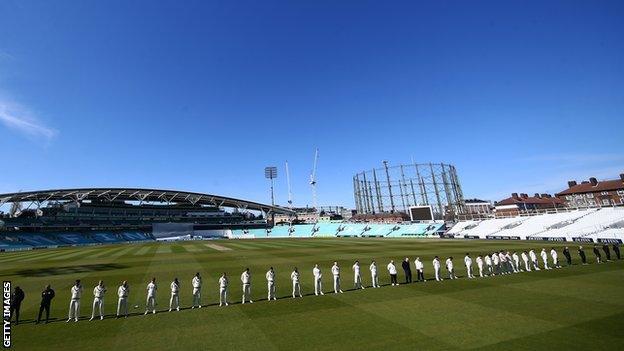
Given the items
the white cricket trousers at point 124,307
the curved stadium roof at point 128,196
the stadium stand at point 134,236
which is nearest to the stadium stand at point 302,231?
the curved stadium roof at point 128,196

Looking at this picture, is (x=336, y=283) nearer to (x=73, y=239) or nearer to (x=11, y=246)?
(x=11, y=246)

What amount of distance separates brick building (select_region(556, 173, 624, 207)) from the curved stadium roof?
104462 mm

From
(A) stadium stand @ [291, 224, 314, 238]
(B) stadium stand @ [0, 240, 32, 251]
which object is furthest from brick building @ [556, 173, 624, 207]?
(B) stadium stand @ [0, 240, 32, 251]

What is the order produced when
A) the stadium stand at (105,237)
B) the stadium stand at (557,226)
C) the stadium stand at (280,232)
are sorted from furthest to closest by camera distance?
the stadium stand at (280,232) < the stadium stand at (105,237) < the stadium stand at (557,226)

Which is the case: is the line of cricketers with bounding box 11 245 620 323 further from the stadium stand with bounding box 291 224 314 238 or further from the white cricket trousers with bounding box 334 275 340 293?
the stadium stand with bounding box 291 224 314 238

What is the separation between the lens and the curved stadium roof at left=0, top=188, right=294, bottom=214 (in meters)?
93.4

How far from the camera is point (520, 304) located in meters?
14.5

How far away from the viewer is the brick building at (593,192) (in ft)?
314

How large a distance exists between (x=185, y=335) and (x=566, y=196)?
440 ft

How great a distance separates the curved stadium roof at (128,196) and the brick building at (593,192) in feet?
343

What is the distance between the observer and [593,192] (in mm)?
103625

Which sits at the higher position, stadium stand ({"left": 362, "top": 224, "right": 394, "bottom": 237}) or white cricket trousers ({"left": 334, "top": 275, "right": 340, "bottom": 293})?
stadium stand ({"left": 362, "top": 224, "right": 394, "bottom": 237})

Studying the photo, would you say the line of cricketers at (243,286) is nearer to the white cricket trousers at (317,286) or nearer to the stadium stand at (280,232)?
the white cricket trousers at (317,286)

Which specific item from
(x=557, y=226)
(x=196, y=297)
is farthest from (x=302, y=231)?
(x=196, y=297)
